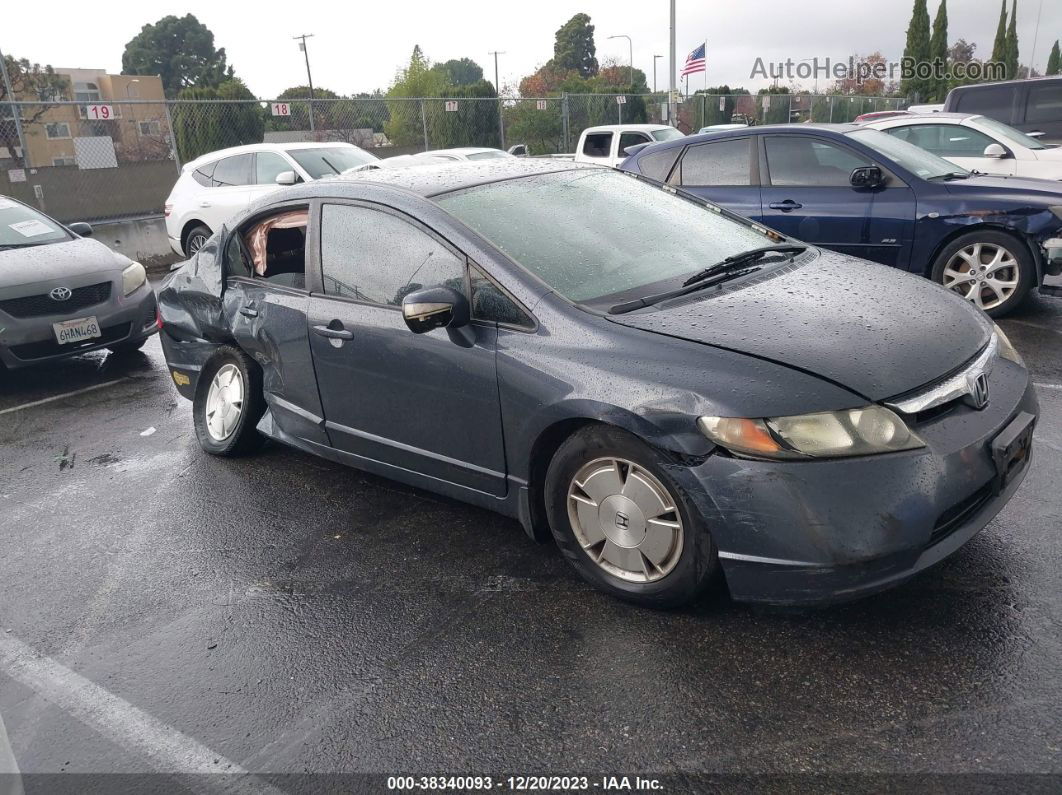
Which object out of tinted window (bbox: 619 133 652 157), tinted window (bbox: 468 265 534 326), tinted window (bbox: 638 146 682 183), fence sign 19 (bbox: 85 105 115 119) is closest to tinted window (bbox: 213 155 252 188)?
fence sign 19 (bbox: 85 105 115 119)

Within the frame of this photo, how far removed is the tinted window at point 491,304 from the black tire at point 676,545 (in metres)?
0.52

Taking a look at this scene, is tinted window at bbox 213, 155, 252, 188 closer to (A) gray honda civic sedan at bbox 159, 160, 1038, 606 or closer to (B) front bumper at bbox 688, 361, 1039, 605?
(A) gray honda civic sedan at bbox 159, 160, 1038, 606

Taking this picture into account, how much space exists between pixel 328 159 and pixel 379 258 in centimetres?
895

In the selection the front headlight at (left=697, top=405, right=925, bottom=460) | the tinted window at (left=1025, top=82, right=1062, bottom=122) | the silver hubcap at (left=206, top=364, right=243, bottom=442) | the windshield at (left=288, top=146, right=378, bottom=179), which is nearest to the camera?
the front headlight at (left=697, top=405, right=925, bottom=460)

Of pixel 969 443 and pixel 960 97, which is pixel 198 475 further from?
pixel 960 97

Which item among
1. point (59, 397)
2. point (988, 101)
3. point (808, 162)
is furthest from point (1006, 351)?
point (988, 101)

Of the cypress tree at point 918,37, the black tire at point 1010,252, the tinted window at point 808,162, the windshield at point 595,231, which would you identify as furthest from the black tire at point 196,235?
the cypress tree at point 918,37

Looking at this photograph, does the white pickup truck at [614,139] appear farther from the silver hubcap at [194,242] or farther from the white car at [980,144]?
the silver hubcap at [194,242]

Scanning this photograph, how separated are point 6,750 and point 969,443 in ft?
10.1

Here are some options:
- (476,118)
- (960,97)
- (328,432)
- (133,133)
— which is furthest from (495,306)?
(476,118)

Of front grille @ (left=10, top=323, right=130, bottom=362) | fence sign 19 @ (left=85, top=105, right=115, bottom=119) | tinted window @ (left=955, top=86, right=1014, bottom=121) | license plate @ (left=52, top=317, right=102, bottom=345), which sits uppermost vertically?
fence sign 19 @ (left=85, top=105, right=115, bottom=119)

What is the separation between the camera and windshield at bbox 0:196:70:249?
743 centimetres

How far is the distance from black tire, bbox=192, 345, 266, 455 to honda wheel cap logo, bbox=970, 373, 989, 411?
354cm

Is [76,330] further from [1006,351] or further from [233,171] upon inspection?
[1006,351]
